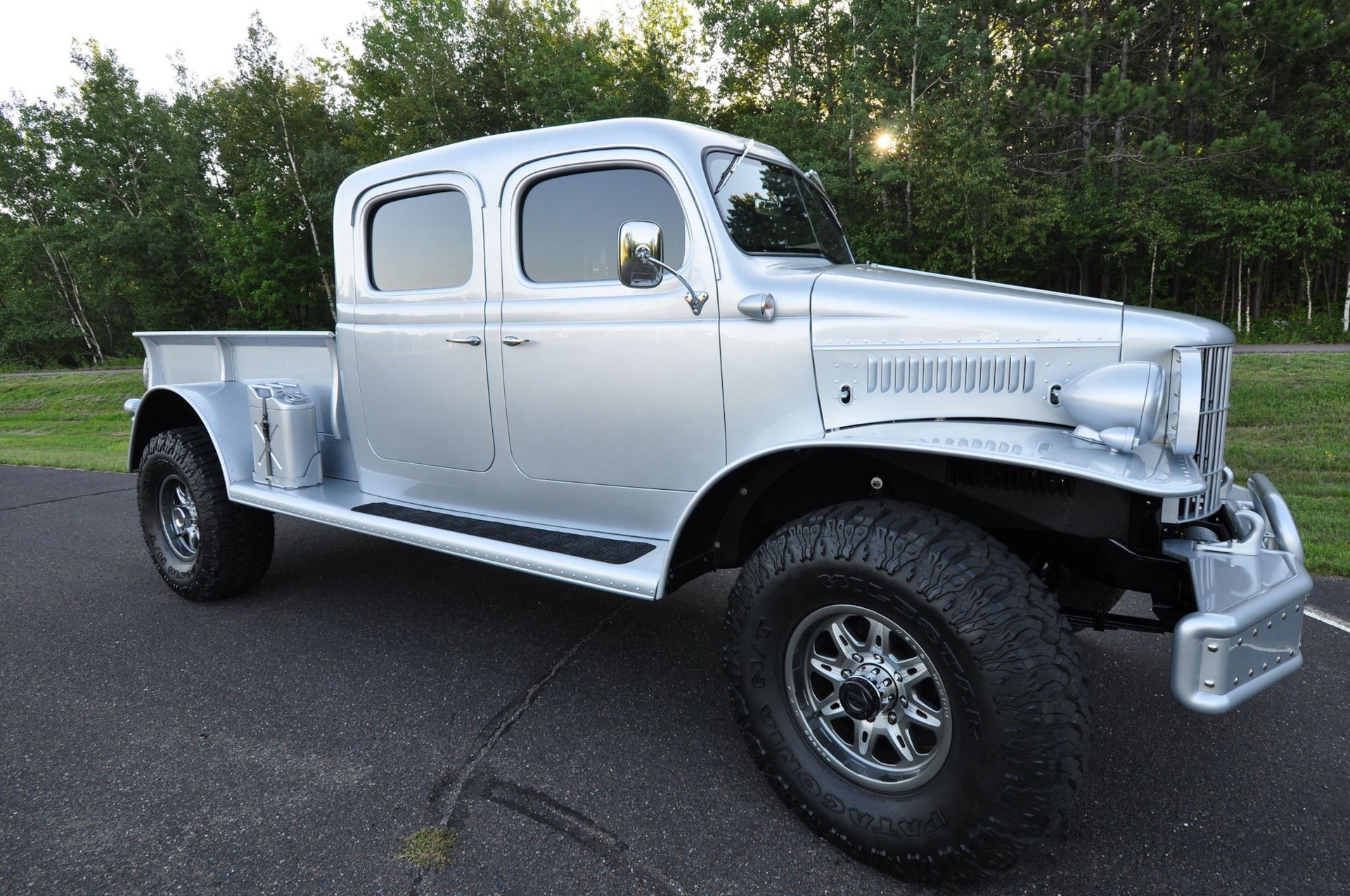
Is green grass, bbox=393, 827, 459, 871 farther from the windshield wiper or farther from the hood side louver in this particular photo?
the windshield wiper

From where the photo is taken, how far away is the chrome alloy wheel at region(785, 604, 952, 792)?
7.16ft

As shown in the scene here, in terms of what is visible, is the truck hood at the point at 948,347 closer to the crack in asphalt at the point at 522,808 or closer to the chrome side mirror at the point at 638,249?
the chrome side mirror at the point at 638,249

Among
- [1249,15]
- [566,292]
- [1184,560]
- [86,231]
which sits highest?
[1249,15]

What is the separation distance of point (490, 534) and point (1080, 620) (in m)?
2.20

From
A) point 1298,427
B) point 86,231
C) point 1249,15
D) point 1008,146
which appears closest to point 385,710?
point 1298,427

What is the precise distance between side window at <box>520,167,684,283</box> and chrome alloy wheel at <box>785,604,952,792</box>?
1.41 m

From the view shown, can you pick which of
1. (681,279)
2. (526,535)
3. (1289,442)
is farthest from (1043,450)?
(1289,442)

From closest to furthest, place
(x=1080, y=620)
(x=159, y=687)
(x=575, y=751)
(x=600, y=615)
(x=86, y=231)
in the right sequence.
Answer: (x=1080, y=620), (x=575, y=751), (x=159, y=687), (x=600, y=615), (x=86, y=231)

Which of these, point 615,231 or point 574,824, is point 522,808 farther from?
point 615,231

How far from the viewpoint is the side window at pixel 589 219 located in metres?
2.89

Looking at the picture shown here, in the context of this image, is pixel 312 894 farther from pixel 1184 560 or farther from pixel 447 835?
pixel 1184 560

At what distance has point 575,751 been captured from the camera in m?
2.78

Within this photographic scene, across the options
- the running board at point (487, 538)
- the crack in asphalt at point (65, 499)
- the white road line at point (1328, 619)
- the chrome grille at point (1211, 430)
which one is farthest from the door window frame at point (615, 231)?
the crack in asphalt at point (65, 499)

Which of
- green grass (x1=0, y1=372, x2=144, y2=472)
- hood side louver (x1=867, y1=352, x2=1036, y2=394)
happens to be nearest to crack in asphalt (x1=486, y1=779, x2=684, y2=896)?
hood side louver (x1=867, y1=352, x2=1036, y2=394)
